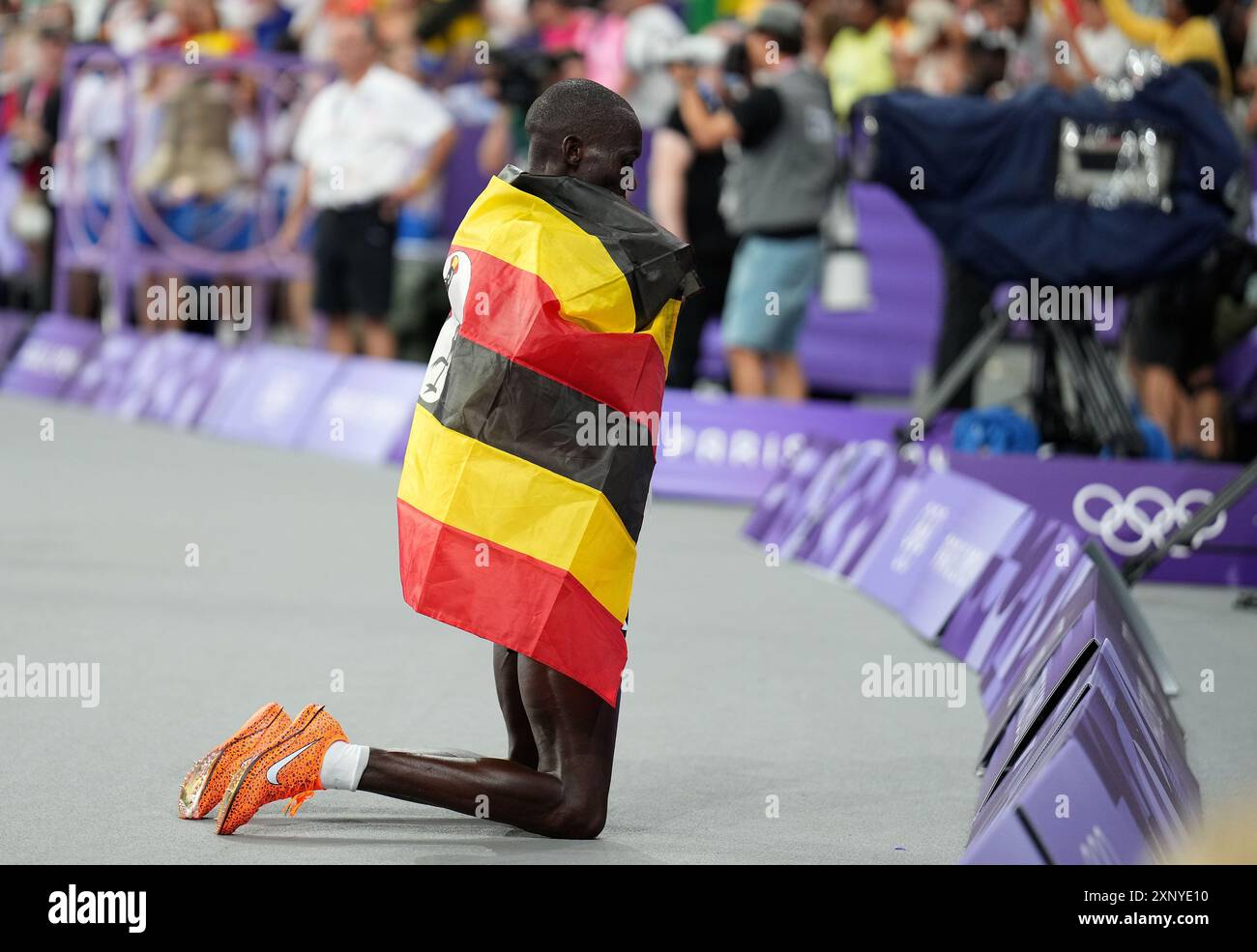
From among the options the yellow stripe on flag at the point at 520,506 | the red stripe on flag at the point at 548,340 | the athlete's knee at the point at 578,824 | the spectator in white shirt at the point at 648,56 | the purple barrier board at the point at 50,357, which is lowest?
the purple barrier board at the point at 50,357

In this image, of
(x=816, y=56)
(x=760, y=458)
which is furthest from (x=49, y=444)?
(x=816, y=56)

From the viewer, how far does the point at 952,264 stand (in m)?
11.8

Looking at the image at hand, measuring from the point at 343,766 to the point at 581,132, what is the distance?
1610 mm

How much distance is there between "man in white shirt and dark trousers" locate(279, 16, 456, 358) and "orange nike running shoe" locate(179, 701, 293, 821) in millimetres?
9036

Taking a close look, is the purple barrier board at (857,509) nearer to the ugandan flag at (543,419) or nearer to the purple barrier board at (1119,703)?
the purple barrier board at (1119,703)

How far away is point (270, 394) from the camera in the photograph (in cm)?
1401

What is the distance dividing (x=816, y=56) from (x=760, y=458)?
3.42 meters

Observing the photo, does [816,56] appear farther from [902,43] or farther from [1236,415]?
[1236,415]

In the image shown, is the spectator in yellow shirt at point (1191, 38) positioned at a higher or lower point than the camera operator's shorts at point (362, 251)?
higher

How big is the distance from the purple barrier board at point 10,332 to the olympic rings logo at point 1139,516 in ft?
33.4

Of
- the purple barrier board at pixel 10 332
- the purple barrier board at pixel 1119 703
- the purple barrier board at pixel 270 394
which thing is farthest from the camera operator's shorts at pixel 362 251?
the purple barrier board at pixel 1119 703

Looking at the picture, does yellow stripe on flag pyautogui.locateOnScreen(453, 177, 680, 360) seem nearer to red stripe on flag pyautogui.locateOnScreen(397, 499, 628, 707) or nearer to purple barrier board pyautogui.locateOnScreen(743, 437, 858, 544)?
red stripe on flag pyautogui.locateOnScreen(397, 499, 628, 707)

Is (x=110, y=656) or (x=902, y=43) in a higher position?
(x=902, y=43)

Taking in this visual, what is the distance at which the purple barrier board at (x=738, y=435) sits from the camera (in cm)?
1128
